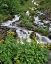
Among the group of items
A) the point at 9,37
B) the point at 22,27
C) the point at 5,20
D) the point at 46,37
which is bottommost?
the point at 9,37

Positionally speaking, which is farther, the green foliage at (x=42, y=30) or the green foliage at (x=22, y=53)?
the green foliage at (x=42, y=30)

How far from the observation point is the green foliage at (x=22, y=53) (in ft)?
32.7

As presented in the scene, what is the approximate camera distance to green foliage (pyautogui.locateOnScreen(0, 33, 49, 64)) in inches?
392

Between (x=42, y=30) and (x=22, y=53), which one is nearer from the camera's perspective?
(x=22, y=53)

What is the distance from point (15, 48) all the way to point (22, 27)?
6.87m

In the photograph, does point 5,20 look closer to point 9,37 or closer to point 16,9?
point 16,9

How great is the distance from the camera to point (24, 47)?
34.3 feet

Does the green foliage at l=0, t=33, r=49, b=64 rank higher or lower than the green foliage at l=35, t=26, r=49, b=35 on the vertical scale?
lower

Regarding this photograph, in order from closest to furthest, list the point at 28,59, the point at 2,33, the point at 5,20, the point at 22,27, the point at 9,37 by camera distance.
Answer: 1. the point at 28,59
2. the point at 9,37
3. the point at 2,33
4. the point at 22,27
5. the point at 5,20

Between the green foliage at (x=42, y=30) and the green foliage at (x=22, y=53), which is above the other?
the green foliage at (x=42, y=30)

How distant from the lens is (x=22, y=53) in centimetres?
1025

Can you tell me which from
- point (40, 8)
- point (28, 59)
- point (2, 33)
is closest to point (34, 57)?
point (28, 59)

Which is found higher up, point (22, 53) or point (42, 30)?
point (42, 30)

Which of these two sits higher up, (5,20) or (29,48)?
(5,20)
